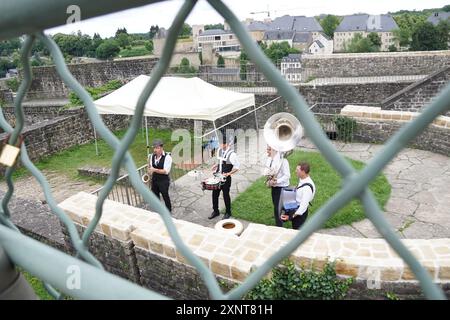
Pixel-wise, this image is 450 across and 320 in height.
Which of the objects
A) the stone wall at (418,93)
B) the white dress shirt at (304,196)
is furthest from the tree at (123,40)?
the white dress shirt at (304,196)

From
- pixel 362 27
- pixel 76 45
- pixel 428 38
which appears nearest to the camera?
pixel 428 38

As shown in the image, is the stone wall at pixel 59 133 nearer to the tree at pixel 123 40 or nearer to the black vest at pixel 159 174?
the black vest at pixel 159 174

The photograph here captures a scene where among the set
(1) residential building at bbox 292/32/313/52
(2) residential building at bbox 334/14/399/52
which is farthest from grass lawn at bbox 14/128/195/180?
(2) residential building at bbox 334/14/399/52

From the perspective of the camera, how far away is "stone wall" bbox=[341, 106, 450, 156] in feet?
27.4

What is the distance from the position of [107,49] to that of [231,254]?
4172 centimetres

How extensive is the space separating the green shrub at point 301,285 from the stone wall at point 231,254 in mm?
65

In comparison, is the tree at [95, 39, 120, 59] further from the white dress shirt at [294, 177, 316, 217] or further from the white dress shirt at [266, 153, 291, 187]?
the white dress shirt at [294, 177, 316, 217]

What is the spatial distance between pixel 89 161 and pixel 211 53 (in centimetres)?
2191

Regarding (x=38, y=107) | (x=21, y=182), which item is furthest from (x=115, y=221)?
(x=38, y=107)

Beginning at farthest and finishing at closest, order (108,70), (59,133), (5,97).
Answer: (108,70) < (5,97) < (59,133)

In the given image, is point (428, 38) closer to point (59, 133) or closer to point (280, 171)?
point (59, 133)

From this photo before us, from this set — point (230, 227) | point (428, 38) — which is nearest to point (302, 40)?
point (428, 38)

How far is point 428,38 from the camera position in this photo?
103ft

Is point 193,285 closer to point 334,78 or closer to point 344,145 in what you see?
point 344,145
